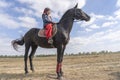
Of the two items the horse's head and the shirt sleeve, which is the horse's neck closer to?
the horse's head

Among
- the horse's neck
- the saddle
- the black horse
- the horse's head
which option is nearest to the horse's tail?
the black horse

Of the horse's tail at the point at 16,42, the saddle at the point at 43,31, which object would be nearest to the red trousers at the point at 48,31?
the saddle at the point at 43,31

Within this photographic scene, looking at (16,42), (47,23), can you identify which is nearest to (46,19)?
(47,23)

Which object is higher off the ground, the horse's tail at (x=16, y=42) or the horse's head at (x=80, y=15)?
the horse's head at (x=80, y=15)

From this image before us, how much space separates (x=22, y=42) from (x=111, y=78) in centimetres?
479

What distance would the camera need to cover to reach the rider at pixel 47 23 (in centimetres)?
1084

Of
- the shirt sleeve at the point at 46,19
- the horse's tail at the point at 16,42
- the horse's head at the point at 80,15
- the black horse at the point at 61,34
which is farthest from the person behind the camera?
the horse's tail at the point at 16,42

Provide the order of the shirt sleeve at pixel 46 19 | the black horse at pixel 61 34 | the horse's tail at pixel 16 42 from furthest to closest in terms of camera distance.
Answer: the horse's tail at pixel 16 42, the shirt sleeve at pixel 46 19, the black horse at pixel 61 34

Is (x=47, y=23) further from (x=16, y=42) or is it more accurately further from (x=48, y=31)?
(x=16, y=42)

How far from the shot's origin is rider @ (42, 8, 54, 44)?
10.8 meters

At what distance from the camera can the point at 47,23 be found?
11000 mm

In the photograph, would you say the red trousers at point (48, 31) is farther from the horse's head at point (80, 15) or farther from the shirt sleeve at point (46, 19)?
the horse's head at point (80, 15)

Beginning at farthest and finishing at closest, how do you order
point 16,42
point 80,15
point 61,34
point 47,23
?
1. point 16,42
2. point 80,15
3. point 47,23
4. point 61,34

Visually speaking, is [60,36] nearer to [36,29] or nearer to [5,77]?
[36,29]
